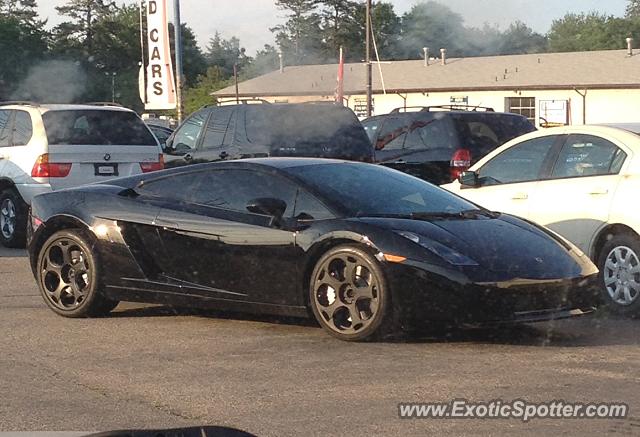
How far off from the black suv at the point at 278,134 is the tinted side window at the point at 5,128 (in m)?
2.18

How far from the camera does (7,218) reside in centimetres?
1442

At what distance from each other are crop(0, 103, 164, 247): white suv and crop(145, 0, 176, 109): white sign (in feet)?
19.3

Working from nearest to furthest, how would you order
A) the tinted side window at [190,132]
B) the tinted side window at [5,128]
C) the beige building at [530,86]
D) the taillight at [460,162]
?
the tinted side window at [5,128] → the taillight at [460,162] → the tinted side window at [190,132] → the beige building at [530,86]

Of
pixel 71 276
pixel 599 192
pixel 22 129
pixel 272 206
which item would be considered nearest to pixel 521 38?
pixel 599 192

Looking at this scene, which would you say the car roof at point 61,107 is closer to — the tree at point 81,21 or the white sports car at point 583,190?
the tree at point 81,21

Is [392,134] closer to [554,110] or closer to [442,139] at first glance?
[442,139]

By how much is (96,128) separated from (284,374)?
7.81m

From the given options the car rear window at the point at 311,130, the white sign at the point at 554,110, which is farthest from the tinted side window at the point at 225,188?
the white sign at the point at 554,110

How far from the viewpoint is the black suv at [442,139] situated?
1617 cm

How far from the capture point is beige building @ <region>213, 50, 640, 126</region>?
142ft

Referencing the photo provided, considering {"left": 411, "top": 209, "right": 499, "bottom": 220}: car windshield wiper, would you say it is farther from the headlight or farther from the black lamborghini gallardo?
the headlight

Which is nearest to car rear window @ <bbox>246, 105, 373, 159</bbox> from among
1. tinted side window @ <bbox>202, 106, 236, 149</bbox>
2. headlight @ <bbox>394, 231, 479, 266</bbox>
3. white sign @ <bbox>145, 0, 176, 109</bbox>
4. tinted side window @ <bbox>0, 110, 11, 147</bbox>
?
tinted side window @ <bbox>202, 106, 236, 149</bbox>

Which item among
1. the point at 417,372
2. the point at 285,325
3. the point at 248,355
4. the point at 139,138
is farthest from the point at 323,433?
the point at 139,138

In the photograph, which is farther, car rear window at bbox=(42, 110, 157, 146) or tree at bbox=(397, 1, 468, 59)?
car rear window at bbox=(42, 110, 157, 146)
